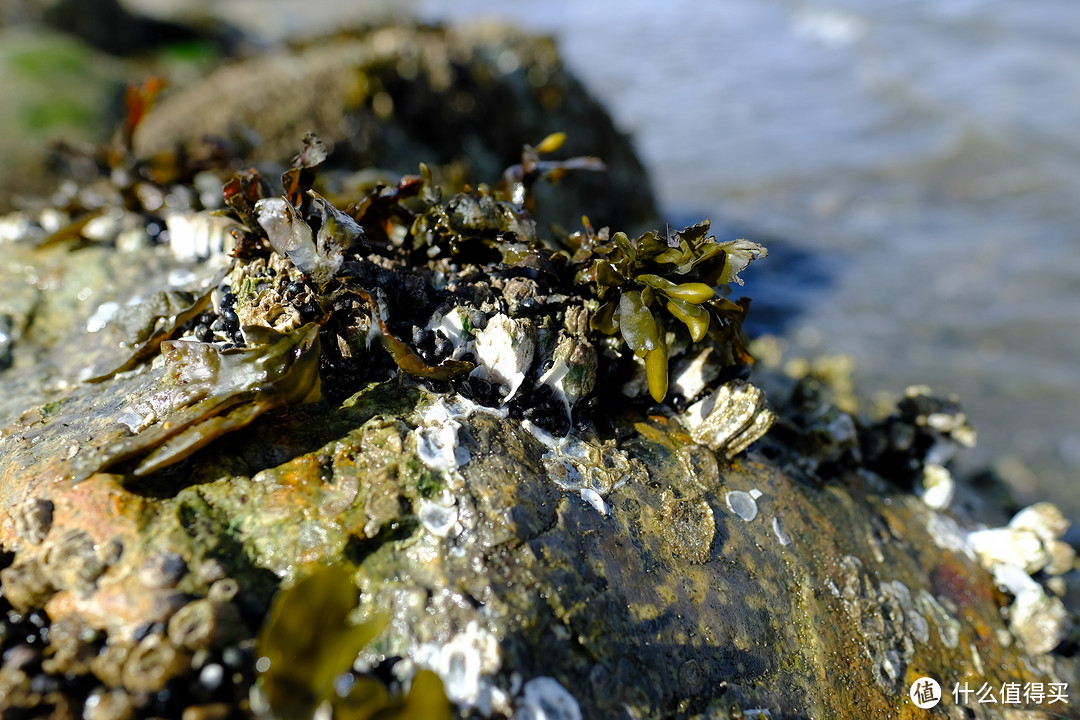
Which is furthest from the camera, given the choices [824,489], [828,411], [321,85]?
[321,85]

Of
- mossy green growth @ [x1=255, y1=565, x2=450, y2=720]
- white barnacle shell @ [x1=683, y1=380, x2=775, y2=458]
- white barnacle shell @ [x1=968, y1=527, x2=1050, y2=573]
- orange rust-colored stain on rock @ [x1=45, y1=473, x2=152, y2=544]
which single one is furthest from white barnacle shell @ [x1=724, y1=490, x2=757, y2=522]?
orange rust-colored stain on rock @ [x1=45, y1=473, x2=152, y2=544]

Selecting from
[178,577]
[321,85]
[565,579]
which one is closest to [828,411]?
[565,579]

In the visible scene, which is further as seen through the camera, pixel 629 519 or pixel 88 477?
pixel 629 519

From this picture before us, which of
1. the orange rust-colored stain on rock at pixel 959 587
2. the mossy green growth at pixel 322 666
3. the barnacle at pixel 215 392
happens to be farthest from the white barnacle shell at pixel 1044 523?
the barnacle at pixel 215 392

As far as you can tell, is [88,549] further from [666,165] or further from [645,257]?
[666,165]

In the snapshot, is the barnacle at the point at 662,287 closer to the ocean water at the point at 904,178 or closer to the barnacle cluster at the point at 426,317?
the barnacle cluster at the point at 426,317

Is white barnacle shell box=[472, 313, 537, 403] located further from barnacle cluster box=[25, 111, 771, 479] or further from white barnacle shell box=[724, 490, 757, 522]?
white barnacle shell box=[724, 490, 757, 522]

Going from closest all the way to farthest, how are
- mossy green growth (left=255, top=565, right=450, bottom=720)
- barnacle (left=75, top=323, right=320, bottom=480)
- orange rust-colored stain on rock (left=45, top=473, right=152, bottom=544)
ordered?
mossy green growth (left=255, top=565, right=450, bottom=720)
orange rust-colored stain on rock (left=45, top=473, right=152, bottom=544)
barnacle (left=75, top=323, right=320, bottom=480)
